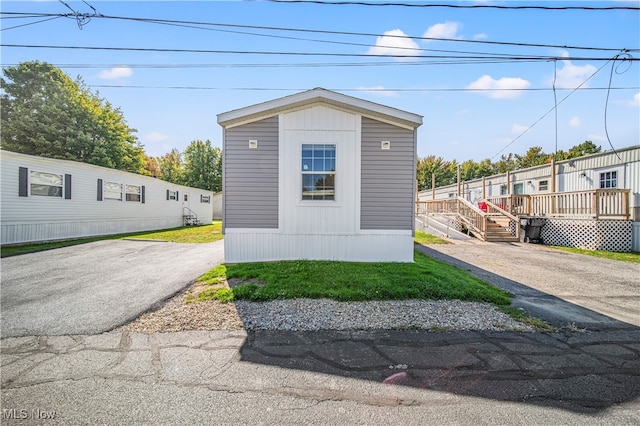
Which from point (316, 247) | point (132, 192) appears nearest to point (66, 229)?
point (132, 192)

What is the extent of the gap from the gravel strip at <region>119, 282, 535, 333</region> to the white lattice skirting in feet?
33.6

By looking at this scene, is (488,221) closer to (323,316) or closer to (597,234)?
(597,234)

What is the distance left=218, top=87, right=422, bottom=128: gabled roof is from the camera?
6.94m

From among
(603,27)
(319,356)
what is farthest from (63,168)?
(603,27)

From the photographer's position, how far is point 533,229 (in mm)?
12469

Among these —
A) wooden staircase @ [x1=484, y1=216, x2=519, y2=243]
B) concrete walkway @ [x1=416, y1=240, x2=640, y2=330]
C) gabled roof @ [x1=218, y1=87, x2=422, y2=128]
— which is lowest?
concrete walkway @ [x1=416, y1=240, x2=640, y2=330]

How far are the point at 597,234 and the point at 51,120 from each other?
34295mm

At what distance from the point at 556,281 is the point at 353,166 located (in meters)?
5.47

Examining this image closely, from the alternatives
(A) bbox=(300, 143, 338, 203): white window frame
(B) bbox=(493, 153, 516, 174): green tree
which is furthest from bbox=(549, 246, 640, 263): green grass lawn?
(B) bbox=(493, 153, 516, 174): green tree

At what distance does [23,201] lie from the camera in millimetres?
10336

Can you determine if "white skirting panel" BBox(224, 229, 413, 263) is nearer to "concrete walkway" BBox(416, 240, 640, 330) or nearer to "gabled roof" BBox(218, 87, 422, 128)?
"concrete walkway" BBox(416, 240, 640, 330)

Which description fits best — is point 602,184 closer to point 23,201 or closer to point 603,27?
point 603,27

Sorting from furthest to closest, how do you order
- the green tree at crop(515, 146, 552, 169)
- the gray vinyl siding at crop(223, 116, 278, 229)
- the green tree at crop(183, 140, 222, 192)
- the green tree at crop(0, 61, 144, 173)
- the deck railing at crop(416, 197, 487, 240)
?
the green tree at crop(515, 146, 552, 169)
the green tree at crop(183, 140, 222, 192)
the green tree at crop(0, 61, 144, 173)
the deck railing at crop(416, 197, 487, 240)
the gray vinyl siding at crop(223, 116, 278, 229)

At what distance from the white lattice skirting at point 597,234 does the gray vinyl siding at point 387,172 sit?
30.1ft
